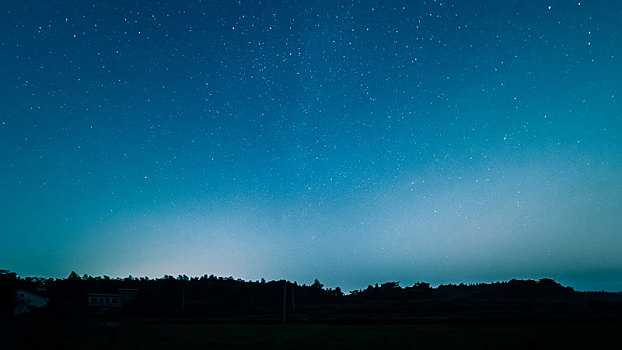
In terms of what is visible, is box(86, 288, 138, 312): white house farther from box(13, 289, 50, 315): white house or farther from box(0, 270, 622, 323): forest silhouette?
box(13, 289, 50, 315): white house

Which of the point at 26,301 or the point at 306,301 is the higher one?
the point at 26,301

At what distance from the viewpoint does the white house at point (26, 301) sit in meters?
64.0

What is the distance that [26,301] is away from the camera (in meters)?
66.6

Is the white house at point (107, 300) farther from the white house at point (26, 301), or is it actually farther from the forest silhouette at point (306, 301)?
the white house at point (26, 301)

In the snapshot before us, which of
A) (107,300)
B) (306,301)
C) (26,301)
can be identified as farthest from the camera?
(306,301)

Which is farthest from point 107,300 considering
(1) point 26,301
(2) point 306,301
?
(2) point 306,301

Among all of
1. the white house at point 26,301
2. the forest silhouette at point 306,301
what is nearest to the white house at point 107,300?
the forest silhouette at point 306,301

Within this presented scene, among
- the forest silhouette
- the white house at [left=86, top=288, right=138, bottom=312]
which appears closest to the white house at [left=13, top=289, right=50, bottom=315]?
the forest silhouette

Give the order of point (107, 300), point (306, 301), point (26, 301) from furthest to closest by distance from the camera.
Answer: point (306, 301)
point (107, 300)
point (26, 301)

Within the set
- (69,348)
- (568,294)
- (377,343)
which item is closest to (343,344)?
(377,343)

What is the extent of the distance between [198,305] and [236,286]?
41092 mm

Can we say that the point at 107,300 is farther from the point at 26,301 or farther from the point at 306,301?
the point at 306,301

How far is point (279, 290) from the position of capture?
12425 centimetres

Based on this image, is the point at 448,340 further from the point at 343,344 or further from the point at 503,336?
the point at 343,344
